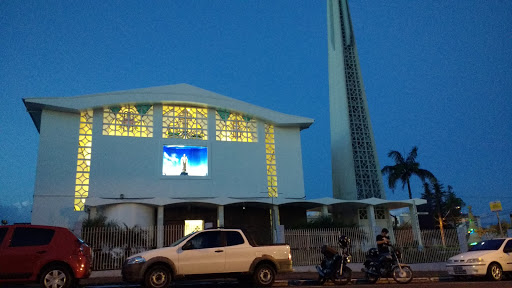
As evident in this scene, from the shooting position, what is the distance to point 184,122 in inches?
1111

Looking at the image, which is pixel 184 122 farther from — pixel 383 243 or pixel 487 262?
pixel 487 262

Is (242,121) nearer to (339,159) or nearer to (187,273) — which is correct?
(339,159)

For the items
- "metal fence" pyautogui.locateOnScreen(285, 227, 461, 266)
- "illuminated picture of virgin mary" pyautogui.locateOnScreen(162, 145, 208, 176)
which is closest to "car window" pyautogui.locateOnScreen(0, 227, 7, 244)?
"metal fence" pyautogui.locateOnScreen(285, 227, 461, 266)

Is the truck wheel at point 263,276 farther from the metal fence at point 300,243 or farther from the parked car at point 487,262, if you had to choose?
the metal fence at point 300,243

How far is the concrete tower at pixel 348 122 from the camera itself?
110 ft

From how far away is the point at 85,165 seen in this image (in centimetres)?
2545

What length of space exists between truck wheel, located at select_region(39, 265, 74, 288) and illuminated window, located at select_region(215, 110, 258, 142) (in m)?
19.8

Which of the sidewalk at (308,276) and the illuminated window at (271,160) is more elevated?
the illuminated window at (271,160)

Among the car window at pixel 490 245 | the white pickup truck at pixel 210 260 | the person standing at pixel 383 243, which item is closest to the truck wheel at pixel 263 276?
the white pickup truck at pixel 210 260

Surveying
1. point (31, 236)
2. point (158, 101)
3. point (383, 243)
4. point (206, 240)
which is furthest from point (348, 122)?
point (31, 236)

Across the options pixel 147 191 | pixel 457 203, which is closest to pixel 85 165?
pixel 147 191

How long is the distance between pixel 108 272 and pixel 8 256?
7547 millimetres

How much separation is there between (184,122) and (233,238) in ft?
61.2

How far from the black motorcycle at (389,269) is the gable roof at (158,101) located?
734 inches
